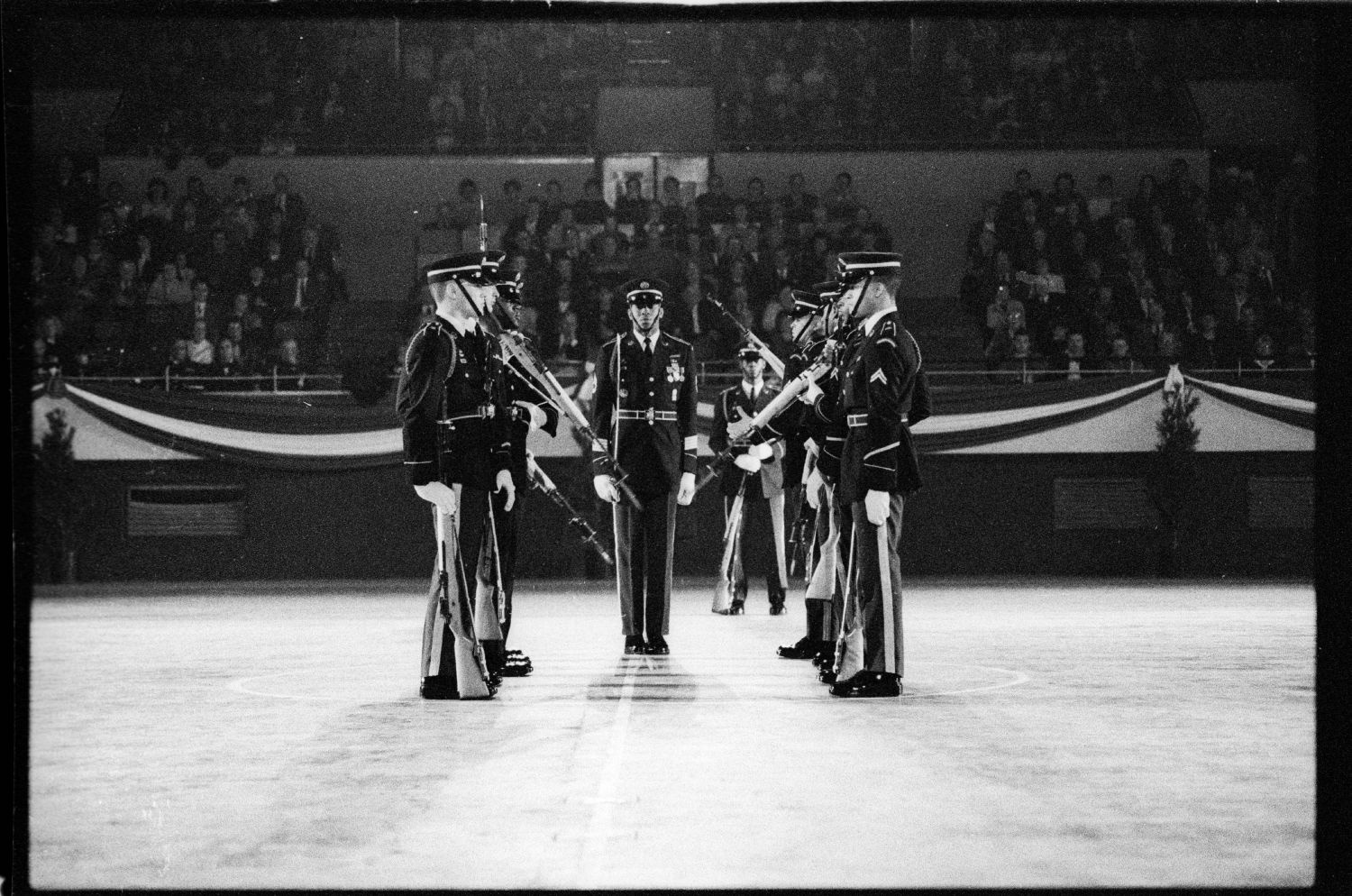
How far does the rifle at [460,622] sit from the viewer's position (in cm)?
749

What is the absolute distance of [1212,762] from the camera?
233 inches

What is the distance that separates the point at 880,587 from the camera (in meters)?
7.47

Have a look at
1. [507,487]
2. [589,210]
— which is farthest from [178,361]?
[507,487]

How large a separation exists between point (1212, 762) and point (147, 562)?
12256 mm

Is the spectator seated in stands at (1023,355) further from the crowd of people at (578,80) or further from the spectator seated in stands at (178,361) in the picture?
the spectator seated in stands at (178,361)

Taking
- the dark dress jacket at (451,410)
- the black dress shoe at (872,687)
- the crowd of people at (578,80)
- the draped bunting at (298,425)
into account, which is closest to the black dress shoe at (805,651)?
the black dress shoe at (872,687)

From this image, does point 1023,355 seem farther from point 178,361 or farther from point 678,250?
point 178,361

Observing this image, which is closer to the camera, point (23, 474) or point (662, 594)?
point (23, 474)

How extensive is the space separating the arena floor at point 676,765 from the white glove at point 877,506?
89 centimetres

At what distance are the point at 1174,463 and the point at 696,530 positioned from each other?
4990 millimetres

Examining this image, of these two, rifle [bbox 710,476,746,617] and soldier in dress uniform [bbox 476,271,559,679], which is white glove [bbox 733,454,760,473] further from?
soldier in dress uniform [bbox 476,271,559,679]

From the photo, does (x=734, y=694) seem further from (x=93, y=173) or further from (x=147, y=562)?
(x=93, y=173)

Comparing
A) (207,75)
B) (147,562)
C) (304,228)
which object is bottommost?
(147,562)

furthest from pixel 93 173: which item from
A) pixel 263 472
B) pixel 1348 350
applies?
pixel 1348 350
